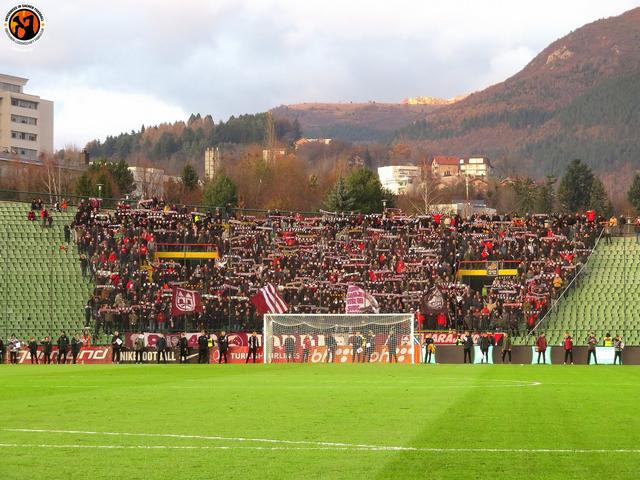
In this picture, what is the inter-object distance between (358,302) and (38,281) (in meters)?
19.6

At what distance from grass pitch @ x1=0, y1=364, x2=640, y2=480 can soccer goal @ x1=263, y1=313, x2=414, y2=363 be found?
27.7 metres

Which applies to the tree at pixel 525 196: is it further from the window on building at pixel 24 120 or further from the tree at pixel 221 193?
the window on building at pixel 24 120

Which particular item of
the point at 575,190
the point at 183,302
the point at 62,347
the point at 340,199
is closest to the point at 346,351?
the point at 183,302

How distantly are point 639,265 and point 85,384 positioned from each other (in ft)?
151

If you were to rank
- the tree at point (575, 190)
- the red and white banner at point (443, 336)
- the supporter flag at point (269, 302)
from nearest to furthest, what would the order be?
the red and white banner at point (443, 336) → the supporter flag at point (269, 302) → the tree at point (575, 190)

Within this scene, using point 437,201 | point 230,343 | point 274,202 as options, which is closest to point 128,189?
point 274,202

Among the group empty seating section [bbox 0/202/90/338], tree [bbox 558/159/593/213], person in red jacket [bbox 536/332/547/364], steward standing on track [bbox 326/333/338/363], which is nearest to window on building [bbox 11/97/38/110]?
tree [bbox 558/159/593/213]

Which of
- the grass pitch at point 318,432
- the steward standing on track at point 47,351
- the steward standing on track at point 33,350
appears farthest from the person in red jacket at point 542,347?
the grass pitch at point 318,432

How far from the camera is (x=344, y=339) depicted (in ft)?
188

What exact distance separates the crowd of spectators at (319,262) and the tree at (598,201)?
69.7 meters

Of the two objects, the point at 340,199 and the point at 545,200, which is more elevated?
the point at 545,200

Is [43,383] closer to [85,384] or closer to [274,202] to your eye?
[85,384]

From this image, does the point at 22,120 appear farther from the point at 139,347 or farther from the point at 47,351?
the point at 47,351

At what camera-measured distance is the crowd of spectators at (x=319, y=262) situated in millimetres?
63188
